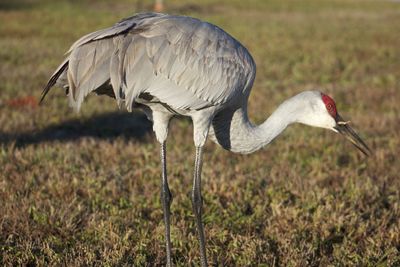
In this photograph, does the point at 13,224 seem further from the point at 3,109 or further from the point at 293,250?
the point at 3,109

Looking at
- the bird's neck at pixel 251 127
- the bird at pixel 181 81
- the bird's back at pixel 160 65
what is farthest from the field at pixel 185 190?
the bird's back at pixel 160 65

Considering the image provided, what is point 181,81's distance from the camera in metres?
3.67

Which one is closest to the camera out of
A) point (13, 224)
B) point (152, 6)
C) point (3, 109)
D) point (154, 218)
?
point (13, 224)

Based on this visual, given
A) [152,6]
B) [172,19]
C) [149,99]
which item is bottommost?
[152,6]

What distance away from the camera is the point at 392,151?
6.41 m

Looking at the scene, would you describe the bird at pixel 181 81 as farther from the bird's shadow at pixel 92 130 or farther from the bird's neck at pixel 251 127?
the bird's shadow at pixel 92 130

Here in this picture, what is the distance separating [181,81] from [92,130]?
12.3 ft

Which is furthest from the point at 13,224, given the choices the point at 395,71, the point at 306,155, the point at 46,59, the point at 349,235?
the point at 395,71

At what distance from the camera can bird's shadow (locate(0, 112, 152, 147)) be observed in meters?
6.49

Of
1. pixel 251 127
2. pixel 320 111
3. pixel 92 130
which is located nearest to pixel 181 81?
pixel 251 127

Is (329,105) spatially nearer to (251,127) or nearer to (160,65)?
(251,127)

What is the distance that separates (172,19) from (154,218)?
5.62 ft

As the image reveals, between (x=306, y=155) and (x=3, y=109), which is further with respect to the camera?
(x=3, y=109)

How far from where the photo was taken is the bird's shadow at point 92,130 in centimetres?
649
